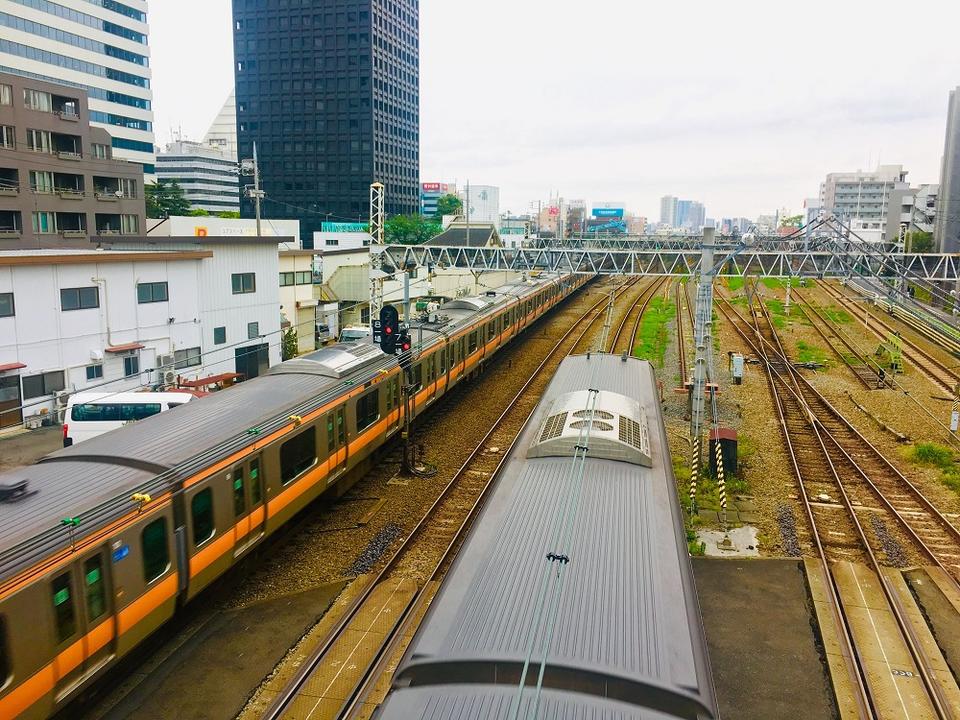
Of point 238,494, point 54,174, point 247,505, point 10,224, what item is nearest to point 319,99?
point 54,174

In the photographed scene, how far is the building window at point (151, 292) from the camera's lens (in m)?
23.9

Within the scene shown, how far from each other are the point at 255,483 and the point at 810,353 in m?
29.1

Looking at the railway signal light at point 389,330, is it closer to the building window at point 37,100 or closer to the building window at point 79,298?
the building window at point 79,298

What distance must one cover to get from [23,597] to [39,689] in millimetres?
1029

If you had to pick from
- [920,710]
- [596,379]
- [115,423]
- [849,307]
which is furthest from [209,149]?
[920,710]

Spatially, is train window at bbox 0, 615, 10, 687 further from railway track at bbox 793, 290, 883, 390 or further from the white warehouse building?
railway track at bbox 793, 290, 883, 390

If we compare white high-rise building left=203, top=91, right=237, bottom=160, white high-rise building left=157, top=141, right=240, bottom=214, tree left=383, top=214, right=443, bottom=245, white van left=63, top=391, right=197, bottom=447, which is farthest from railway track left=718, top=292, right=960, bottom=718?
white high-rise building left=203, top=91, right=237, bottom=160

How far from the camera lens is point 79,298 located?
22.0 meters

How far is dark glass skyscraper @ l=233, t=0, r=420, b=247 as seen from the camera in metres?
87.3

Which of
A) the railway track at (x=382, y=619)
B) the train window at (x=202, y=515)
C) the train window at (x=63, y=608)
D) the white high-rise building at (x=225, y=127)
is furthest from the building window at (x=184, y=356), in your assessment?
the white high-rise building at (x=225, y=127)

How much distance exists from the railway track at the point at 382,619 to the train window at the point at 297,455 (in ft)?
7.26

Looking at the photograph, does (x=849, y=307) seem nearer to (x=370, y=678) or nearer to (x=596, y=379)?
(x=596, y=379)

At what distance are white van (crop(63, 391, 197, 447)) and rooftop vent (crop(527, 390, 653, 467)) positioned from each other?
1249cm

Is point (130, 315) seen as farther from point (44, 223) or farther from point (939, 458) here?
point (939, 458)
